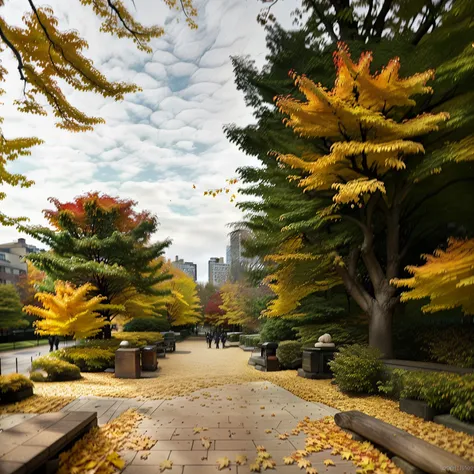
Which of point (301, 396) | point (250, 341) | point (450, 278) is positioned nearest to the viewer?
point (450, 278)

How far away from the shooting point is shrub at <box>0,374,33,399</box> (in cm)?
688

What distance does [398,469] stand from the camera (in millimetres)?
3973

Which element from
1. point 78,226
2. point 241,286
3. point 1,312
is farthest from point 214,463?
point 1,312

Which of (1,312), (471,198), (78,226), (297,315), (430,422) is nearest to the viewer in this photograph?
(430,422)

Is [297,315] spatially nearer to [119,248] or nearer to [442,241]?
[442,241]

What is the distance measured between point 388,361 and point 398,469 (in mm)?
4999

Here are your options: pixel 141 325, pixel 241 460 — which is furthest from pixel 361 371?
pixel 141 325

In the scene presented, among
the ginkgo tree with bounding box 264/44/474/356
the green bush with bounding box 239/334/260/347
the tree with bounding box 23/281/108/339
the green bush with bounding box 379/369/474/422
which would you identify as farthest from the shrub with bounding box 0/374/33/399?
the green bush with bounding box 239/334/260/347

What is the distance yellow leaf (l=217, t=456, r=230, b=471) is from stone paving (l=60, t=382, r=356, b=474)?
0.05 metres

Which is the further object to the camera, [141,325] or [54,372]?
[141,325]

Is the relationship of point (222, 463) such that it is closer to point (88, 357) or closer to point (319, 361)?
point (319, 361)

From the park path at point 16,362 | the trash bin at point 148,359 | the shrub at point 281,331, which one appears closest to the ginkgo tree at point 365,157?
the shrub at point 281,331

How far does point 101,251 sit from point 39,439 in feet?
42.7

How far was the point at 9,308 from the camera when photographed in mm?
32375
